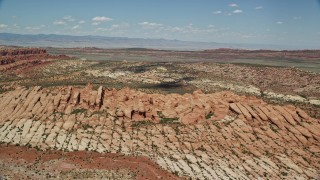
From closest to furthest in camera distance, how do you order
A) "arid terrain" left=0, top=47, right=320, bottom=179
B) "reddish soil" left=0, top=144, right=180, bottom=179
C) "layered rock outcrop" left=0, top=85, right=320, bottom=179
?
"reddish soil" left=0, top=144, right=180, bottom=179, "arid terrain" left=0, top=47, right=320, bottom=179, "layered rock outcrop" left=0, top=85, right=320, bottom=179

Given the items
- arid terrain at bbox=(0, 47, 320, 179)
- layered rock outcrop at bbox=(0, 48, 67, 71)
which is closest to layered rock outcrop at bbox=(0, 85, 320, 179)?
arid terrain at bbox=(0, 47, 320, 179)

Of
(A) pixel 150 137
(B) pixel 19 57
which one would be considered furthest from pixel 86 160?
(B) pixel 19 57

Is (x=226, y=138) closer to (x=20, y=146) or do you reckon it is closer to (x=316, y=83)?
(x=20, y=146)

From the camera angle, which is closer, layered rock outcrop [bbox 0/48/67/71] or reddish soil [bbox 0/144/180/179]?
reddish soil [bbox 0/144/180/179]

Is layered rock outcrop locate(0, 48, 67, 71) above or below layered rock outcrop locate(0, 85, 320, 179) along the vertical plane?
above

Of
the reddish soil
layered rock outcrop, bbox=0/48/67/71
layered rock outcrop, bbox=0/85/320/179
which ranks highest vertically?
layered rock outcrop, bbox=0/48/67/71

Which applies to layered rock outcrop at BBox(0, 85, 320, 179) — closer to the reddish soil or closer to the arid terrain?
the arid terrain

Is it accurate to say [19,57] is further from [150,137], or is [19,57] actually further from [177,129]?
[177,129]
